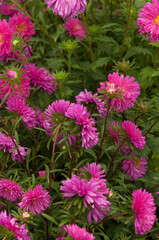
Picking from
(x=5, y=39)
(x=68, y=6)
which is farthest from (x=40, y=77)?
(x=68, y=6)

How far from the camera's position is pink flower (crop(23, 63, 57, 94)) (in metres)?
1.83

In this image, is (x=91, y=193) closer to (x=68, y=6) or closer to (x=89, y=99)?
(x=89, y=99)

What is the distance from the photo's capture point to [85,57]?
2.60 metres

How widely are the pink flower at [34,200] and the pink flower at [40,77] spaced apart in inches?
28.5

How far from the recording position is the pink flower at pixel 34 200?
1247 millimetres

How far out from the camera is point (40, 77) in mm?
1835

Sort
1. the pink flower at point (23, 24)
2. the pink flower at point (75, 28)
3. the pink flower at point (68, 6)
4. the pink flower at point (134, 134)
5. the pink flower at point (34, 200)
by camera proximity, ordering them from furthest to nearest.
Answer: the pink flower at point (75, 28) → the pink flower at point (23, 24) → the pink flower at point (68, 6) → the pink flower at point (134, 134) → the pink flower at point (34, 200)

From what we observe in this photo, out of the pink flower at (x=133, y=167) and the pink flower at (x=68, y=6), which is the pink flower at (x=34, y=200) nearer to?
the pink flower at (x=133, y=167)

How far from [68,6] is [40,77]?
0.40 m

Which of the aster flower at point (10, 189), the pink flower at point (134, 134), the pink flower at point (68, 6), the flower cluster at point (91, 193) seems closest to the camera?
the flower cluster at point (91, 193)

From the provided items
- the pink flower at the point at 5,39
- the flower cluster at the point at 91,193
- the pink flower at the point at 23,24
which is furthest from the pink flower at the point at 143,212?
the pink flower at the point at 23,24

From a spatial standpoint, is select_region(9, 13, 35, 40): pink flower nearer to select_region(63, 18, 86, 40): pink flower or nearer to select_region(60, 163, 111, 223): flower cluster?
select_region(63, 18, 86, 40): pink flower

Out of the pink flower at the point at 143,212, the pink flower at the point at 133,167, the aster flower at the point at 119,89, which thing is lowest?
the pink flower at the point at 133,167

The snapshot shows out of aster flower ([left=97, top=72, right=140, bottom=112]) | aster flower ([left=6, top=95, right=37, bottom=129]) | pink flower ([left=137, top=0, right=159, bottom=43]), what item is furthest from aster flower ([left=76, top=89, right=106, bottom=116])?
pink flower ([left=137, top=0, right=159, bottom=43])
